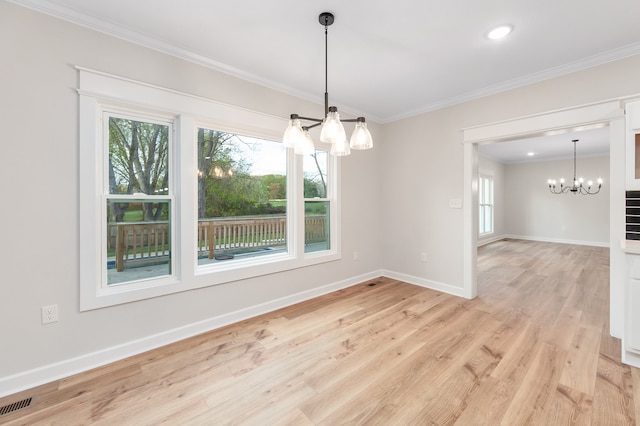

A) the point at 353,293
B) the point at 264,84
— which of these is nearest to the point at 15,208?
the point at 264,84

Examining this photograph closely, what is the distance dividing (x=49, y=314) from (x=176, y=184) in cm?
131

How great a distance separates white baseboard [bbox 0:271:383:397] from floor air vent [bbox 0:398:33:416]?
0.47 ft

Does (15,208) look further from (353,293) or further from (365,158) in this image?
(365,158)

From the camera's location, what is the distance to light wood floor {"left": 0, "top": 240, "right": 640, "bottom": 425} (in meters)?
1.64

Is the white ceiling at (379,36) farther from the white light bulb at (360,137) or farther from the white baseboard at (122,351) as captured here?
the white baseboard at (122,351)

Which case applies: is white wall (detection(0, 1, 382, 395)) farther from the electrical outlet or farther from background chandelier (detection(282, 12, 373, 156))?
background chandelier (detection(282, 12, 373, 156))

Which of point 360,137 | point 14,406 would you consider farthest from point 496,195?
point 14,406

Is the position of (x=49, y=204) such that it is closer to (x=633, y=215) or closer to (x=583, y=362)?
(x=583, y=362)

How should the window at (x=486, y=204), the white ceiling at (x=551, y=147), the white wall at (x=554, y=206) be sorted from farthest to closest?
the window at (x=486, y=204) < the white wall at (x=554, y=206) < the white ceiling at (x=551, y=147)

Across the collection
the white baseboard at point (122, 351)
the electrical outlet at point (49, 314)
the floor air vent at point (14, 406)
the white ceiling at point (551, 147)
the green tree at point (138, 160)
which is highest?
the white ceiling at point (551, 147)

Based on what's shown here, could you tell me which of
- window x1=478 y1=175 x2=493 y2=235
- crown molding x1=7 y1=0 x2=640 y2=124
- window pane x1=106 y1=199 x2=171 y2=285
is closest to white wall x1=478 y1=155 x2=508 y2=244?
window x1=478 y1=175 x2=493 y2=235

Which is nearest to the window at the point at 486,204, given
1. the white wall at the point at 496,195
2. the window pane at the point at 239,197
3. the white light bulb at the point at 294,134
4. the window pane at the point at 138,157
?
the white wall at the point at 496,195

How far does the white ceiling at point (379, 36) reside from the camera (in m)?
1.96

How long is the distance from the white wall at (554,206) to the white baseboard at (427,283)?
7.17m
